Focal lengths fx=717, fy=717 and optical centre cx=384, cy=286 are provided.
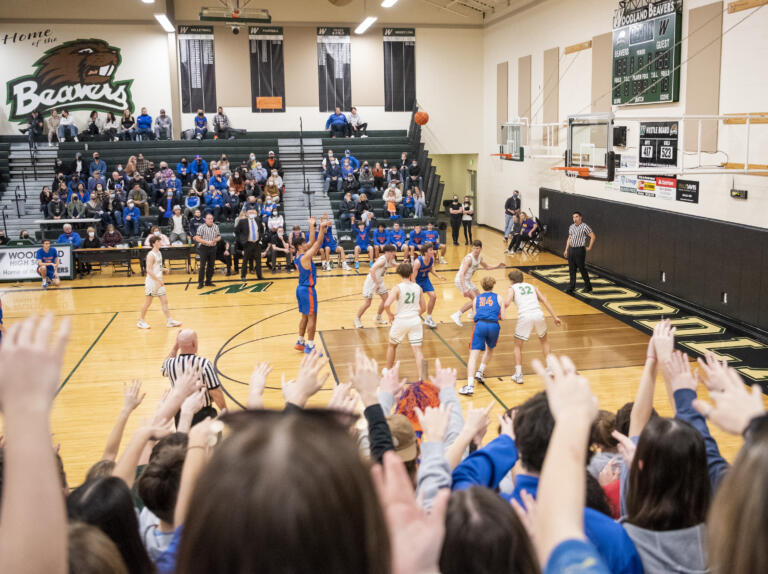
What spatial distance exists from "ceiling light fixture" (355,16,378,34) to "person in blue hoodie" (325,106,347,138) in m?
3.15

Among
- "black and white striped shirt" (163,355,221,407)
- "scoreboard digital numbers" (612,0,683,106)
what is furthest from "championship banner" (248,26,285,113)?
"black and white striped shirt" (163,355,221,407)

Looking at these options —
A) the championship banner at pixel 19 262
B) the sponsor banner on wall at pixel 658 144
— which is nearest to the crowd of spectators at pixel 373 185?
the championship banner at pixel 19 262

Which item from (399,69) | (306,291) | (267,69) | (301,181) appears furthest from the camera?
(399,69)

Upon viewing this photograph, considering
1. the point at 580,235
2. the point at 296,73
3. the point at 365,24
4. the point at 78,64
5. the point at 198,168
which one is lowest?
the point at 580,235

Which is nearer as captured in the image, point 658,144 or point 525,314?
point 525,314

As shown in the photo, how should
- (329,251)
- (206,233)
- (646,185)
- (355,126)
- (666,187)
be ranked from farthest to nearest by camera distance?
(355,126), (329,251), (206,233), (646,185), (666,187)

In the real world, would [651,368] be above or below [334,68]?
below

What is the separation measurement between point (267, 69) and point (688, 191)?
1900 cm

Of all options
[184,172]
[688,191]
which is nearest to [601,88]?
[688,191]

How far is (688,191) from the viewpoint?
15320mm

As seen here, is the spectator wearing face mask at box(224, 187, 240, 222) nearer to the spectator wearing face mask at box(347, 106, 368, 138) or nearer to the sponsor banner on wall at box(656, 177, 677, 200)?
the spectator wearing face mask at box(347, 106, 368, 138)

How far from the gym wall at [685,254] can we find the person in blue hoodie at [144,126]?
16.4 meters

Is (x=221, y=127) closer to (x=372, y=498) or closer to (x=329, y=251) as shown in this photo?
(x=329, y=251)

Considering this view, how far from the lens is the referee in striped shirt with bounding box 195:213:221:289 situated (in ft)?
60.4
